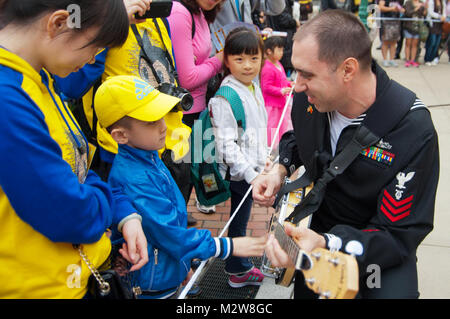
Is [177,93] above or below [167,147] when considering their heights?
above

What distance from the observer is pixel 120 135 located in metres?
2.13

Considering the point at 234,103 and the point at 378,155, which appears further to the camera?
the point at 234,103

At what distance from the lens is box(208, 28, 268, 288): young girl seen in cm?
319

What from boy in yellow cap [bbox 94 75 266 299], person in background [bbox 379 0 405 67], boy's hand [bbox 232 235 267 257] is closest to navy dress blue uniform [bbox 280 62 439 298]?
boy's hand [bbox 232 235 267 257]

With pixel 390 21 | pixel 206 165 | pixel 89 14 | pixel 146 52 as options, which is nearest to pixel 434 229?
pixel 206 165

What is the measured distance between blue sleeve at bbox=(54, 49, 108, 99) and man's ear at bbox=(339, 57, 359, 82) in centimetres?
144

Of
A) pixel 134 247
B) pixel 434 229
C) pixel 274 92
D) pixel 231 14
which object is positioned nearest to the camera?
pixel 134 247

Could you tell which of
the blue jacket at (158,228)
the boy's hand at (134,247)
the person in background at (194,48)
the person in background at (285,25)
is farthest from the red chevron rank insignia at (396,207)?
the person in background at (285,25)

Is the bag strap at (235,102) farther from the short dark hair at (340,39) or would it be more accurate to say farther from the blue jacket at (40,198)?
the blue jacket at (40,198)

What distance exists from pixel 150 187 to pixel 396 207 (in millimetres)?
1267

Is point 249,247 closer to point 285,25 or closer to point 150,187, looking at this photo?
point 150,187

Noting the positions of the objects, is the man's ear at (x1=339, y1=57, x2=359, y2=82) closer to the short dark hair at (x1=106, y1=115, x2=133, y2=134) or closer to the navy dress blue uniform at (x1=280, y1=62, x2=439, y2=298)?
the navy dress blue uniform at (x1=280, y1=62, x2=439, y2=298)

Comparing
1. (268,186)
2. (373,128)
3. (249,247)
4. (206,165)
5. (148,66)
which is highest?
(148,66)

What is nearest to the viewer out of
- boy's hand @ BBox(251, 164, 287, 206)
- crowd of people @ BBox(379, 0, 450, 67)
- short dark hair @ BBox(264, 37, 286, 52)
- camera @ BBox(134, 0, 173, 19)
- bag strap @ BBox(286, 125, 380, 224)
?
bag strap @ BBox(286, 125, 380, 224)
